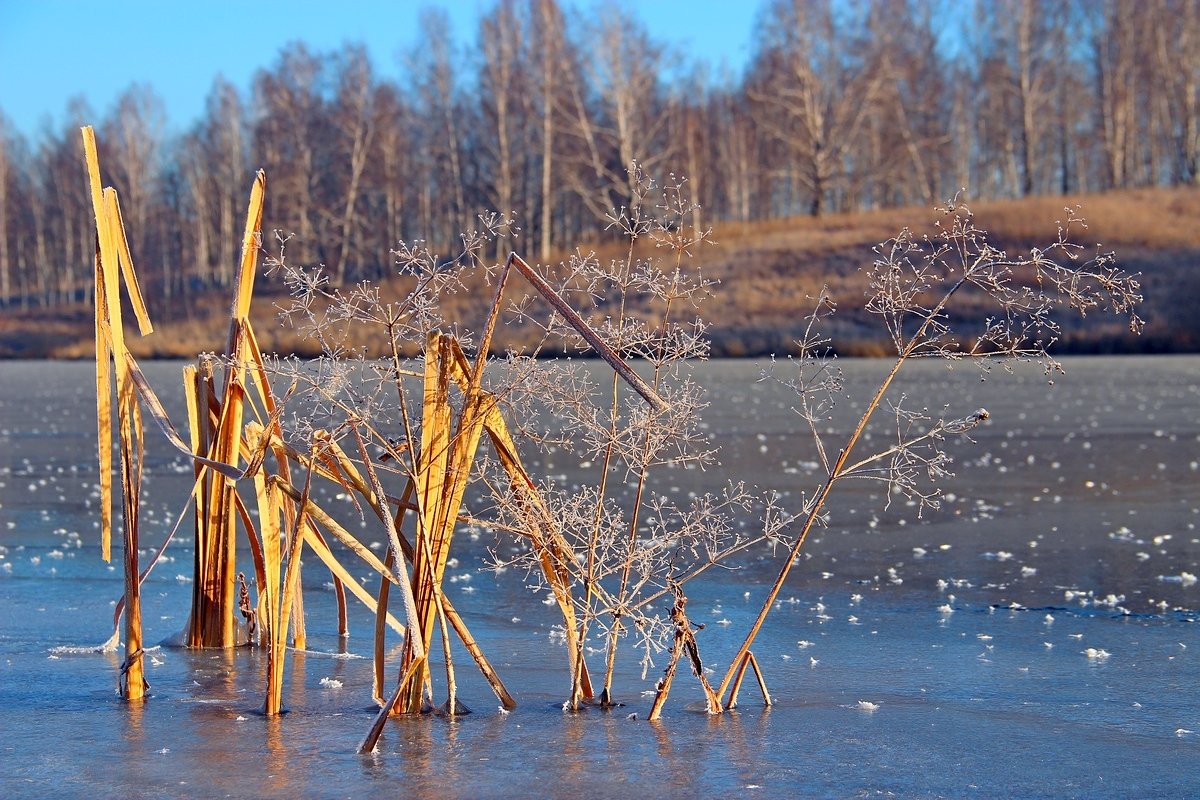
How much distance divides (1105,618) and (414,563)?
3220mm

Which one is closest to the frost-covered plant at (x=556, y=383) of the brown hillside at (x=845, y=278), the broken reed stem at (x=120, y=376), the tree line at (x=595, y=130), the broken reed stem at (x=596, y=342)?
the broken reed stem at (x=596, y=342)

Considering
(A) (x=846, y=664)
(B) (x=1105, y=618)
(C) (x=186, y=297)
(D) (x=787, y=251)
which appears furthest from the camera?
(C) (x=186, y=297)

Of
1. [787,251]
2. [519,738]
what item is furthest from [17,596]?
[787,251]

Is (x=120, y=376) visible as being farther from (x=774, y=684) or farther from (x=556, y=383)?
(x=774, y=684)

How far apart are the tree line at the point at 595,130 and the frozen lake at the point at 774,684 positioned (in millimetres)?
36689

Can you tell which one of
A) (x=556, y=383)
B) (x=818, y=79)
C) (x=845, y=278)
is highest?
(x=818, y=79)

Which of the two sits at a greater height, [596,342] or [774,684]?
[596,342]

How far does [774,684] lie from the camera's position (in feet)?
15.3

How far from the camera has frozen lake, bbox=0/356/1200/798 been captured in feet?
11.8

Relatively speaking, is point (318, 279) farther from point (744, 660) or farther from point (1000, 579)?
point (1000, 579)

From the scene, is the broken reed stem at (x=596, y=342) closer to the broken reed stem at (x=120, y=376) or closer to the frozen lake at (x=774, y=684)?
the frozen lake at (x=774, y=684)

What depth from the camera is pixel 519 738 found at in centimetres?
396

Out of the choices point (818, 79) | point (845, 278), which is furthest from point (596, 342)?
point (818, 79)

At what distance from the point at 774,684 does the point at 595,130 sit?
41.7 metres
